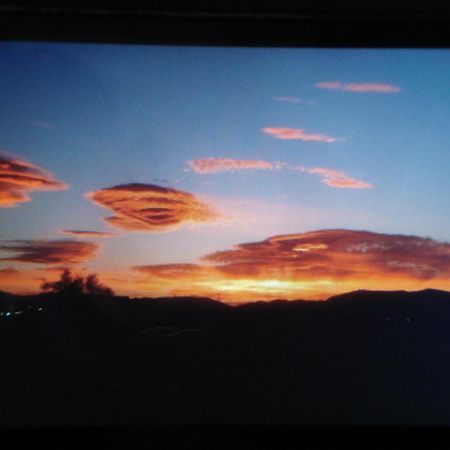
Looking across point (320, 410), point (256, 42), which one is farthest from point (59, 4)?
point (320, 410)

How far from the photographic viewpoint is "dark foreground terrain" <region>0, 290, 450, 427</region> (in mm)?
1897

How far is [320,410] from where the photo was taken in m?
1.90

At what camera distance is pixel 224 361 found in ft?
6.33

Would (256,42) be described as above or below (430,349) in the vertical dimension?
above

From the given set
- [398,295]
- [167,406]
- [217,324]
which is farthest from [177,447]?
[398,295]

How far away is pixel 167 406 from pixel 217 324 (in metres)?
0.41

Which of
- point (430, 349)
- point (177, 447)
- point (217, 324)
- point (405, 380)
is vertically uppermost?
point (217, 324)

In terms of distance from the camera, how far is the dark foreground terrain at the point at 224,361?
1.90 m

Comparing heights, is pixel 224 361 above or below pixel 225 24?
below

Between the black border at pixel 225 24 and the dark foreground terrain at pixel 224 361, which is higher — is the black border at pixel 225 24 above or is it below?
above

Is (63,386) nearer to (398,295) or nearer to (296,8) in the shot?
(398,295)

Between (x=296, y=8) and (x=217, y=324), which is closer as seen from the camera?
(x=296, y=8)

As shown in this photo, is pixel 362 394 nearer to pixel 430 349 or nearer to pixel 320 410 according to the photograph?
Result: pixel 320 410

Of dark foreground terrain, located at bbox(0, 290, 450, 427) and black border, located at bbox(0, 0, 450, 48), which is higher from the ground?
black border, located at bbox(0, 0, 450, 48)
